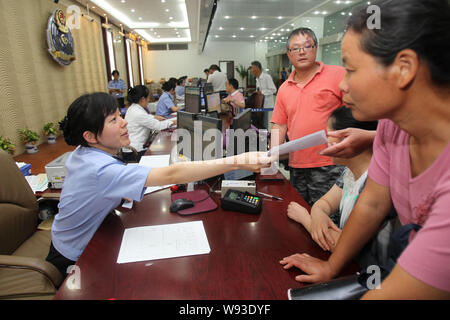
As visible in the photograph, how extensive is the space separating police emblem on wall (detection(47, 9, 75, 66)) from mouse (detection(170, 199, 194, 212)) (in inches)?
224

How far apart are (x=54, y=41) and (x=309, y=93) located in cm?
575

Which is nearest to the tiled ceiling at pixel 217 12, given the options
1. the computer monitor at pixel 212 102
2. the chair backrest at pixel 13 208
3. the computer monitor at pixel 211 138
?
the computer monitor at pixel 212 102

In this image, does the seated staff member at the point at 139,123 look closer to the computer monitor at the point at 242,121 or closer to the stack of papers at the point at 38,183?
the stack of papers at the point at 38,183

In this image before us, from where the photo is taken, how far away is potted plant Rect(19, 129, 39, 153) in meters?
4.60

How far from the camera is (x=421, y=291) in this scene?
20.3 inches

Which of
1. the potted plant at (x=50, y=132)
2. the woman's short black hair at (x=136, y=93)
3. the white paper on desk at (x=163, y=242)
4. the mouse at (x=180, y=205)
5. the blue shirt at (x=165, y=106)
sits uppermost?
the woman's short black hair at (x=136, y=93)

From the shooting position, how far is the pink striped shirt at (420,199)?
0.49 meters

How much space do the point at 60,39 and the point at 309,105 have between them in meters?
6.05

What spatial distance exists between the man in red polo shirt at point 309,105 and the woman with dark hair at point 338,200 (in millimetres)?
756

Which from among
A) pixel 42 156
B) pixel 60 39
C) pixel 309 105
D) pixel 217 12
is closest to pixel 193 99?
pixel 309 105

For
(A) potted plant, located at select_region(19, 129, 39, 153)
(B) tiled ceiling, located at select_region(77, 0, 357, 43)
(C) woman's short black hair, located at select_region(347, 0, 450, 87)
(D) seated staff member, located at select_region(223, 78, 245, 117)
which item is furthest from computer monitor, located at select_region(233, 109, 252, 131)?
(B) tiled ceiling, located at select_region(77, 0, 357, 43)

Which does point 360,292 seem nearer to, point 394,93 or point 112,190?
point 394,93

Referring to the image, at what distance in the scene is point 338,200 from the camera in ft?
4.58
